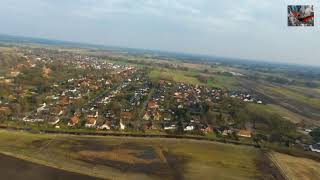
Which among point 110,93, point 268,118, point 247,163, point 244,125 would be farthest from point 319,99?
point 247,163

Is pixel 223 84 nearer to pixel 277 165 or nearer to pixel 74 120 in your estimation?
pixel 74 120

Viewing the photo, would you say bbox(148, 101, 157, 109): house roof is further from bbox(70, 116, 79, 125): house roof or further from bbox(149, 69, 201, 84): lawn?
bbox(149, 69, 201, 84): lawn

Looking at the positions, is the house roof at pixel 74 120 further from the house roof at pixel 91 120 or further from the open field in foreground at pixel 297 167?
the open field in foreground at pixel 297 167

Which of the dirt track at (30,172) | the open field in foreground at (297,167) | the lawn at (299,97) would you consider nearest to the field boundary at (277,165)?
the open field in foreground at (297,167)

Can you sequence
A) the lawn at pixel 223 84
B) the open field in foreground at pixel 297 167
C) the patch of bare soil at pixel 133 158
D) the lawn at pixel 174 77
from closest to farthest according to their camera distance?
the patch of bare soil at pixel 133 158 < the open field in foreground at pixel 297 167 < the lawn at pixel 223 84 < the lawn at pixel 174 77

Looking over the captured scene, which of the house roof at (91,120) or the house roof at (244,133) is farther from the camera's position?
the house roof at (244,133)
